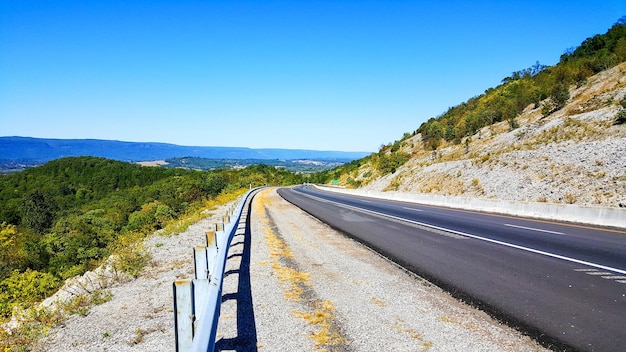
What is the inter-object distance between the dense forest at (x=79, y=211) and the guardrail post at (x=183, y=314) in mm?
6108

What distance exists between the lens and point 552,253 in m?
8.38

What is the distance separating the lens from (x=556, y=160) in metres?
22.8

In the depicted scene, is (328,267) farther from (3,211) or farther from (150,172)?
(150,172)

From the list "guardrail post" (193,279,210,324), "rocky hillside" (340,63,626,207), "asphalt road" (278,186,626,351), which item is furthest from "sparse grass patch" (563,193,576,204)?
"guardrail post" (193,279,210,324)

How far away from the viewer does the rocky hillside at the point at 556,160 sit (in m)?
18.9

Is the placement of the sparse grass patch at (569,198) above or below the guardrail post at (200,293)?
above

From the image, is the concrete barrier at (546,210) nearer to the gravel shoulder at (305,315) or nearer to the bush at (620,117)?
the gravel shoulder at (305,315)

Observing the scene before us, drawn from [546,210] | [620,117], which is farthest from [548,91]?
[546,210]

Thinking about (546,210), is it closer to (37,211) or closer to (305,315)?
(305,315)

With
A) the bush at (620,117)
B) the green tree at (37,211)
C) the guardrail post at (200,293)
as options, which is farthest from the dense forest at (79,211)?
the bush at (620,117)

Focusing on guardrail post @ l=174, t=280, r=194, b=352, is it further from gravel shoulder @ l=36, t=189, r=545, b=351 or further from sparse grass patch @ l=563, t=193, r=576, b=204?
sparse grass patch @ l=563, t=193, r=576, b=204

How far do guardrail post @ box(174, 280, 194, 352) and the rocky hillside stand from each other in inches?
756

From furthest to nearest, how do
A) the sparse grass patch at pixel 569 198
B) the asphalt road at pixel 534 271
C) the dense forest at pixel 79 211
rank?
the sparse grass patch at pixel 569 198 → the dense forest at pixel 79 211 → the asphalt road at pixel 534 271

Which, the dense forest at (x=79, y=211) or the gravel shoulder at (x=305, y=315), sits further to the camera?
the dense forest at (x=79, y=211)
